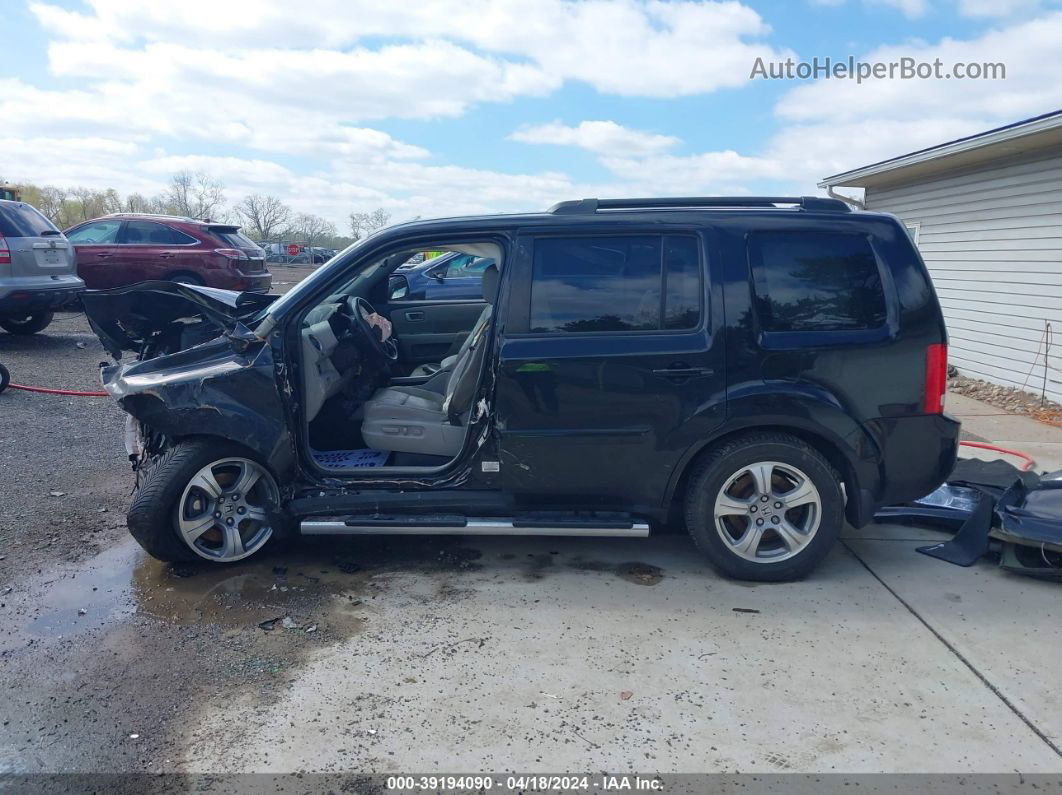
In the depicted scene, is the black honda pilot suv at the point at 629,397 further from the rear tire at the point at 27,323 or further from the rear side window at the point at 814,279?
the rear tire at the point at 27,323

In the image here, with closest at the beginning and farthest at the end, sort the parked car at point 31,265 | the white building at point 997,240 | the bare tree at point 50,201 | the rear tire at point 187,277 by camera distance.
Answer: the white building at point 997,240 → the parked car at point 31,265 → the rear tire at point 187,277 → the bare tree at point 50,201

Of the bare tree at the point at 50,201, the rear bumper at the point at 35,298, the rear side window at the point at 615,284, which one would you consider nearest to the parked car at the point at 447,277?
the rear bumper at the point at 35,298

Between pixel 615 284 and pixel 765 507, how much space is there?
140cm

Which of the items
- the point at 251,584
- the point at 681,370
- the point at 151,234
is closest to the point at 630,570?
the point at 681,370

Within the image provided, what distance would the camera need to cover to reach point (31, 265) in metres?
10.2

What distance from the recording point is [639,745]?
2.90m

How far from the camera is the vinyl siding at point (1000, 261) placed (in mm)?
9125

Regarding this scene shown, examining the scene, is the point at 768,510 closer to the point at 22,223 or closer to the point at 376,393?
the point at 376,393

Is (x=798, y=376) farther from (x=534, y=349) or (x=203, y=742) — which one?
(x=203, y=742)

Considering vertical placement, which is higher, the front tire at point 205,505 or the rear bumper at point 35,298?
the rear bumper at point 35,298

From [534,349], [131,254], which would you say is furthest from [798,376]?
[131,254]

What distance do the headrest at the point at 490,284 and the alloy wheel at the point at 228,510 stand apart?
1510 millimetres

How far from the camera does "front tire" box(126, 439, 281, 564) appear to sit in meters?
4.11

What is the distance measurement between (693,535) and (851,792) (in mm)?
1689
